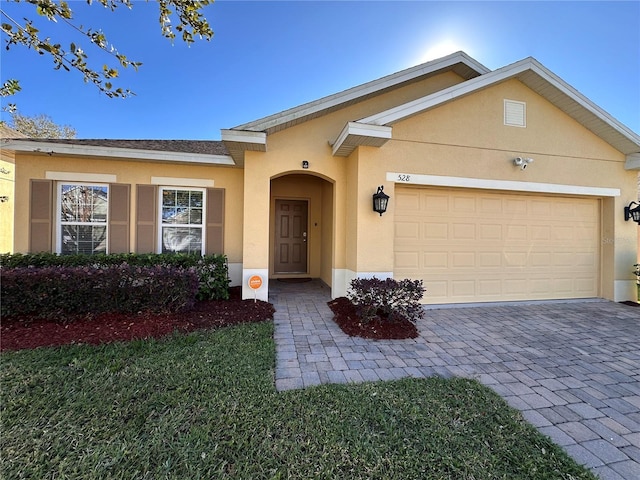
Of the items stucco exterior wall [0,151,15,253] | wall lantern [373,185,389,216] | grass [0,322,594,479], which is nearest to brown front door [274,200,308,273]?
wall lantern [373,185,389,216]

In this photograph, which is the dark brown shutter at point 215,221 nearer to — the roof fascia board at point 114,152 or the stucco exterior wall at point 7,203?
the roof fascia board at point 114,152

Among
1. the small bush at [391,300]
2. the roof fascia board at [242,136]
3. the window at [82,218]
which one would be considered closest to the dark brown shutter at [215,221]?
the roof fascia board at [242,136]

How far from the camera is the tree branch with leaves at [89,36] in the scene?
2549 mm

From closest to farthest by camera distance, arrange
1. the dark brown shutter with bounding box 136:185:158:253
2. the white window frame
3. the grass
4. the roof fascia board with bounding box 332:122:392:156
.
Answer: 1. the grass
2. the roof fascia board with bounding box 332:122:392:156
3. the dark brown shutter with bounding box 136:185:158:253
4. the white window frame

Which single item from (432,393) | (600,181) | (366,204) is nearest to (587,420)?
(432,393)

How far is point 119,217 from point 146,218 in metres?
0.55

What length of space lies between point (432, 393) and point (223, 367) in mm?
2173

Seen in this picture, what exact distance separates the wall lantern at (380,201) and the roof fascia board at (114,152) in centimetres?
348

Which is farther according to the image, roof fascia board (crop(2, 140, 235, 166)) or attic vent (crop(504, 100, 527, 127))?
attic vent (crop(504, 100, 527, 127))

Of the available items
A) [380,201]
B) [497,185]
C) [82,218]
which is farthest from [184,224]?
[497,185]

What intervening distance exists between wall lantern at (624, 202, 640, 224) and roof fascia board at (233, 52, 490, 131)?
459 cm

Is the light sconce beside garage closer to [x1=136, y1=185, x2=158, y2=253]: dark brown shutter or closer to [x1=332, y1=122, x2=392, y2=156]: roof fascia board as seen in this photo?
[x1=332, y1=122, x2=392, y2=156]: roof fascia board

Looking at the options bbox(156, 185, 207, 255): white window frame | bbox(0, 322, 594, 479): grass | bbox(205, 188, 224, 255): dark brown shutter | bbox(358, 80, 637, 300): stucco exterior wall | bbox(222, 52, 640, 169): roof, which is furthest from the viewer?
bbox(205, 188, 224, 255): dark brown shutter

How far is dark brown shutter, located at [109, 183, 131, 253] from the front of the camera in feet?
20.7
